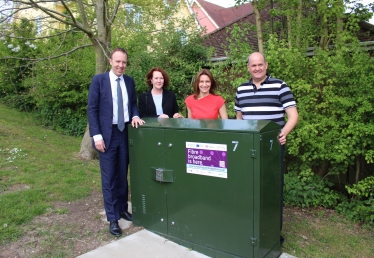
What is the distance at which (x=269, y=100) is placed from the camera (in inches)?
122

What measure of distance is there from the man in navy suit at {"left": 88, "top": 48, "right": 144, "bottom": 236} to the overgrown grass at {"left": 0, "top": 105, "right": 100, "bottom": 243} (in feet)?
3.54

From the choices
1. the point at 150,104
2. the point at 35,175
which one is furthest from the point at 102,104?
the point at 35,175

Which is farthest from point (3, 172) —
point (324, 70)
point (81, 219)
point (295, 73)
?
point (324, 70)

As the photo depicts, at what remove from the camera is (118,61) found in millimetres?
3475

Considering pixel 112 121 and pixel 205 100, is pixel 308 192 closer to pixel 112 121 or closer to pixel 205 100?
pixel 205 100

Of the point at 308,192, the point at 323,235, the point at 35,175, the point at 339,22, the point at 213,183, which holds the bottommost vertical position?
the point at 323,235

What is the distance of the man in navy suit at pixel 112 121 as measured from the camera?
11.3 ft

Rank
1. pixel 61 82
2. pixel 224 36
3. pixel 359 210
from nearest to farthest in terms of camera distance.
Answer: pixel 359 210, pixel 61 82, pixel 224 36

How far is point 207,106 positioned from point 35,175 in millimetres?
3808

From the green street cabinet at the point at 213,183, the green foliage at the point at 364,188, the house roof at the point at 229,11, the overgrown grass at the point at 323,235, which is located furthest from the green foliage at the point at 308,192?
the house roof at the point at 229,11

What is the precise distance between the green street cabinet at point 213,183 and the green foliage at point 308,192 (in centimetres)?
181

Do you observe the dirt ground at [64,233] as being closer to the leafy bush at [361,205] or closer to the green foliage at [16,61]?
the leafy bush at [361,205]

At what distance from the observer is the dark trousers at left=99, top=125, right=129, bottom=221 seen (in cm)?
355

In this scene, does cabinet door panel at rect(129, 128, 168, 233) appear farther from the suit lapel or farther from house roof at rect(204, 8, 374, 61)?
house roof at rect(204, 8, 374, 61)
